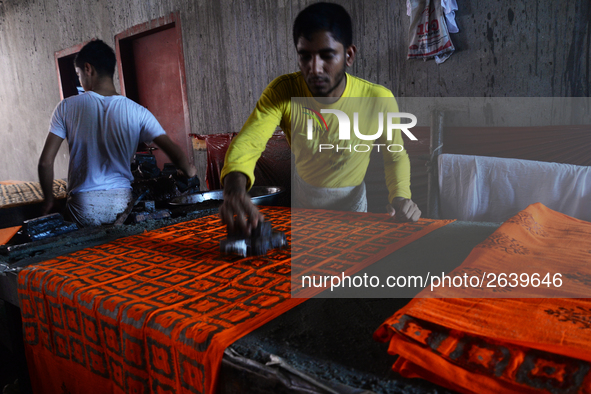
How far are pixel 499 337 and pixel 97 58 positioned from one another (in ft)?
8.62

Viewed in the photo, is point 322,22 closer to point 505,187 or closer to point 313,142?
point 313,142

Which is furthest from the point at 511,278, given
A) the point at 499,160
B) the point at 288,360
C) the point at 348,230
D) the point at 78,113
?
the point at 78,113

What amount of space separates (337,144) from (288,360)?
1.41m

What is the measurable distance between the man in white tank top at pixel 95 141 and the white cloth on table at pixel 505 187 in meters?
1.89

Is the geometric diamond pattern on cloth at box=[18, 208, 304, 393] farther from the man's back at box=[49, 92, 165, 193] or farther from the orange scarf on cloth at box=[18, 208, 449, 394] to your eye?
the man's back at box=[49, 92, 165, 193]

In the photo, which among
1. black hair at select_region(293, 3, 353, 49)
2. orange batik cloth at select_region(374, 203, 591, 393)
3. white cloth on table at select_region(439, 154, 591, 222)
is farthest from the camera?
white cloth on table at select_region(439, 154, 591, 222)

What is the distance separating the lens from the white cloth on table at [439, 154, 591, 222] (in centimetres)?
231

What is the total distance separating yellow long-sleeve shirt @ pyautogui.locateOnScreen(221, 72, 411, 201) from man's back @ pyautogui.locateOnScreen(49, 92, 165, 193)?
1125 mm

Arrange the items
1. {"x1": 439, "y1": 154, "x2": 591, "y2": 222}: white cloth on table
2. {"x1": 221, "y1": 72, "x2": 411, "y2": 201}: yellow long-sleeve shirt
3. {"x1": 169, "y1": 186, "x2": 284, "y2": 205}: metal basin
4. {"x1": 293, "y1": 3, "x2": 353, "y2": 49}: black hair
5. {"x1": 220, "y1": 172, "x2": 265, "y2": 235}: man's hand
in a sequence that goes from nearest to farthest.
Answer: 1. {"x1": 220, "y1": 172, "x2": 265, "y2": 235}: man's hand
2. {"x1": 293, "y1": 3, "x2": 353, "y2": 49}: black hair
3. {"x1": 221, "y1": 72, "x2": 411, "y2": 201}: yellow long-sleeve shirt
4. {"x1": 169, "y1": 186, "x2": 284, "y2": 205}: metal basin
5. {"x1": 439, "y1": 154, "x2": 591, "y2": 222}: white cloth on table

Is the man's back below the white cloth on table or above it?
above

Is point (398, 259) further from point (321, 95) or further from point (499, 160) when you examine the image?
point (499, 160)

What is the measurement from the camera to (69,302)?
113 cm

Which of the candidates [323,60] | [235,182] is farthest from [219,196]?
[323,60]

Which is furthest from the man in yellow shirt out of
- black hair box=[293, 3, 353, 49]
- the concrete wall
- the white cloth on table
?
the concrete wall
